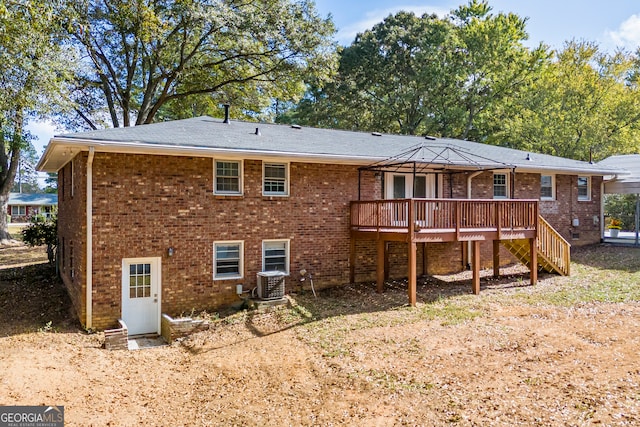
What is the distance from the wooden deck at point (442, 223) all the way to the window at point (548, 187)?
16.5 feet

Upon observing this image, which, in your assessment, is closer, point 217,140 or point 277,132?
point 217,140

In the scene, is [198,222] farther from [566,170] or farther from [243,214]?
[566,170]

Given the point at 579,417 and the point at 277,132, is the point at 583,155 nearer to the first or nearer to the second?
the point at 277,132

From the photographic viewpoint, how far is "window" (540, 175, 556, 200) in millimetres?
17438

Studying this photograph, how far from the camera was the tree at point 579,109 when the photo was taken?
26.2 metres

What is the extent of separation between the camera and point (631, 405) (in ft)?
19.0

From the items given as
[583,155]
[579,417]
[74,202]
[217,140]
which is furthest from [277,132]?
[583,155]

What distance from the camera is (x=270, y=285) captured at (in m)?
11.4

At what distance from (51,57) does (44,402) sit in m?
15.8

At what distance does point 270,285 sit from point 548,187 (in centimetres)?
1268

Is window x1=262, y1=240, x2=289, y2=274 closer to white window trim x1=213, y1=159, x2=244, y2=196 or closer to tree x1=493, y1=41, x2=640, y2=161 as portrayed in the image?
white window trim x1=213, y1=159, x2=244, y2=196

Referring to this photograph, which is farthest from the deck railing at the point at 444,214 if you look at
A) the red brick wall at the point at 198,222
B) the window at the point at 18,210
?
the window at the point at 18,210

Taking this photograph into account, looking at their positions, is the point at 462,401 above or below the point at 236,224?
below

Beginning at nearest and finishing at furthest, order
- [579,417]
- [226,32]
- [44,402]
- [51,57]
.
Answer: [579,417]
[44,402]
[51,57]
[226,32]
